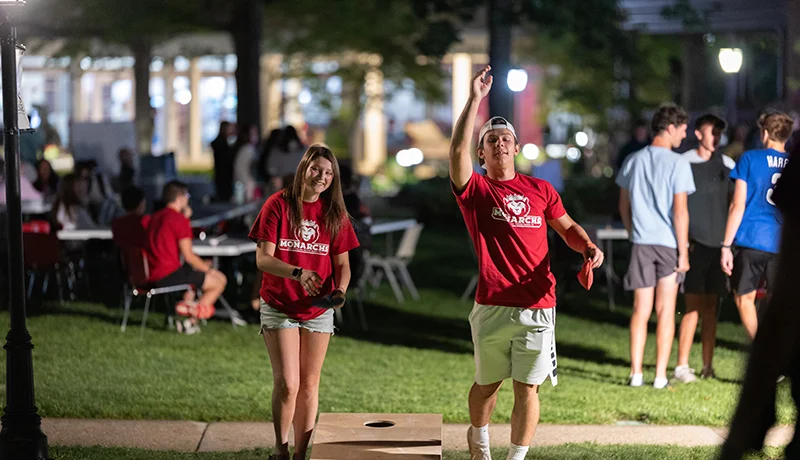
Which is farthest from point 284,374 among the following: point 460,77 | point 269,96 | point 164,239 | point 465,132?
point 460,77

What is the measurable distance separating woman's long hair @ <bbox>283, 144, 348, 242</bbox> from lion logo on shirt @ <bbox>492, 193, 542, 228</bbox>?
0.88 m

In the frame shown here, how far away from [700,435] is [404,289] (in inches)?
307

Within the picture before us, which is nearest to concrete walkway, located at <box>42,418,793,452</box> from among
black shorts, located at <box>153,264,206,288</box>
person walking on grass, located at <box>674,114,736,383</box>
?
person walking on grass, located at <box>674,114,736,383</box>

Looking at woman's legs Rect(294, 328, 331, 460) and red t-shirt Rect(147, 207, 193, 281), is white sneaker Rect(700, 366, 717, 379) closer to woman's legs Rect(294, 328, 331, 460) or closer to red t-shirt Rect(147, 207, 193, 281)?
woman's legs Rect(294, 328, 331, 460)

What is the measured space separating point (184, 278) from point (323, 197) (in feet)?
16.6

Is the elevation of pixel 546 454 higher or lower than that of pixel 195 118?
lower

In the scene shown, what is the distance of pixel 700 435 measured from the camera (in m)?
7.65

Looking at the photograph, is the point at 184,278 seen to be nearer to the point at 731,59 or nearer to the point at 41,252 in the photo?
the point at 41,252

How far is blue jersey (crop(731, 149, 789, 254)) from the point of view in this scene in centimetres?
856

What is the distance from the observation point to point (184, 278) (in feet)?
36.7

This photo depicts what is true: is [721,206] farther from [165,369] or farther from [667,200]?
[165,369]

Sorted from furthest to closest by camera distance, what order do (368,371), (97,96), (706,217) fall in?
(97,96), (368,371), (706,217)

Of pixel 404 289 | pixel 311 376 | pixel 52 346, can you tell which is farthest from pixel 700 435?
pixel 404 289

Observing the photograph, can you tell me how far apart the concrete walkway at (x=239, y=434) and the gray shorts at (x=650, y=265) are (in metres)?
1.44
